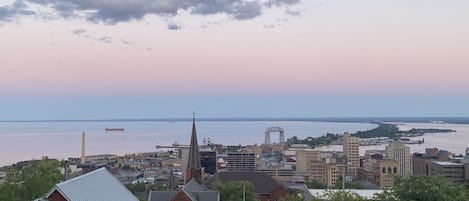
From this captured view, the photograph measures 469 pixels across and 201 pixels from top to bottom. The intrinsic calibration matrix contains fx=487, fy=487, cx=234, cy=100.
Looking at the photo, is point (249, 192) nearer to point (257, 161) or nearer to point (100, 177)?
point (100, 177)

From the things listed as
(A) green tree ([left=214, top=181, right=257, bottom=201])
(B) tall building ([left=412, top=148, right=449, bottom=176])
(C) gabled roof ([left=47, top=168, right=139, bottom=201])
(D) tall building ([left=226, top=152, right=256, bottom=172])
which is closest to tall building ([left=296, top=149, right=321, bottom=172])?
(D) tall building ([left=226, top=152, right=256, bottom=172])

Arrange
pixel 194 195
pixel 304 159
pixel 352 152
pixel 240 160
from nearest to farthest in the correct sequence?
pixel 194 195
pixel 304 159
pixel 240 160
pixel 352 152

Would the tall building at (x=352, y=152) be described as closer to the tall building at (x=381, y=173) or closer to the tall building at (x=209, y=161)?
the tall building at (x=381, y=173)

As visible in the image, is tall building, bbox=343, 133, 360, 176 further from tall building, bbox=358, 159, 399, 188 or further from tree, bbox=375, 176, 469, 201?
tree, bbox=375, 176, 469, 201

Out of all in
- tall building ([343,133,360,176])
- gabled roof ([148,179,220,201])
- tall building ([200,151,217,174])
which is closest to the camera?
gabled roof ([148,179,220,201])

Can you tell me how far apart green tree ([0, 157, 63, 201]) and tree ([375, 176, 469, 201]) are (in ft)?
44.7

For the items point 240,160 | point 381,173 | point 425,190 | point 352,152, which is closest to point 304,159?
point 240,160

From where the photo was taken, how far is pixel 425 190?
16.8 meters

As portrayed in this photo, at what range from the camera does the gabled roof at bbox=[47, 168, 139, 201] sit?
56.5 feet

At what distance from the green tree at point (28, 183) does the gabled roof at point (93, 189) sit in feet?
5.06

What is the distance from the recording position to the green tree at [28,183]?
18.7 m

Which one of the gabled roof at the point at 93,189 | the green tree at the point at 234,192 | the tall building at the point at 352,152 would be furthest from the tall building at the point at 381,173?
the gabled roof at the point at 93,189

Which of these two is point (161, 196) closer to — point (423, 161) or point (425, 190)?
point (425, 190)

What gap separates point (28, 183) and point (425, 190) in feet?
49.4
